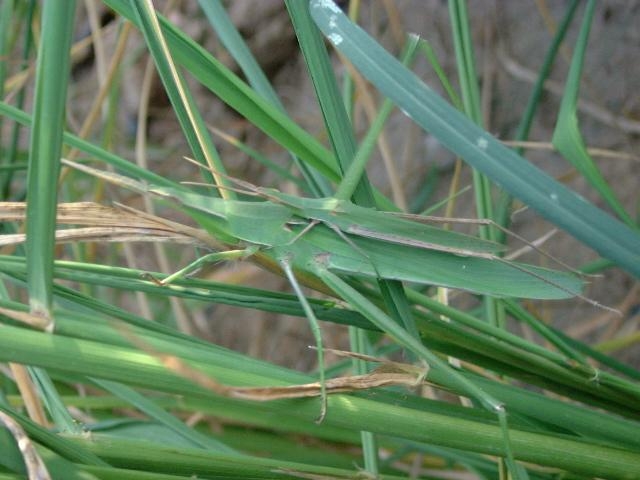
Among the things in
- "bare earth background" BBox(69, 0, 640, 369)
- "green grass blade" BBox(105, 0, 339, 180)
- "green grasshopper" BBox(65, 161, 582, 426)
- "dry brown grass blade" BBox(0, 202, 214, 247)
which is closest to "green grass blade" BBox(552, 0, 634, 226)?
"green grasshopper" BBox(65, 161, 582, 426)

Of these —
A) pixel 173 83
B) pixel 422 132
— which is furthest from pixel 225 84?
pixel 422 132

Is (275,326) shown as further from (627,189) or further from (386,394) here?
(386,394)

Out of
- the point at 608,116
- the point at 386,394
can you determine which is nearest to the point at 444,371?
the point at 386,394

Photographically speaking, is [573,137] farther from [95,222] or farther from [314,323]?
[95,222]

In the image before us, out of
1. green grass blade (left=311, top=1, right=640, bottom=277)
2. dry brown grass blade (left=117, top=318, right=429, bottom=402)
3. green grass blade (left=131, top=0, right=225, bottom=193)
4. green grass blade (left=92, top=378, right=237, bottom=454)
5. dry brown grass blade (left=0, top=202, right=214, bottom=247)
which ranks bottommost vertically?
dry brown grass blade (left=117, top=318, right=429, bottom=402)

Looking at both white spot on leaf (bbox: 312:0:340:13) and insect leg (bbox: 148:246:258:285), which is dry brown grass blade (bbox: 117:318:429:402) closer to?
insect leg (bbox: 148:246:258:285)

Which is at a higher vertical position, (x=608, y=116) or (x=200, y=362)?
(x=608, y=116)
